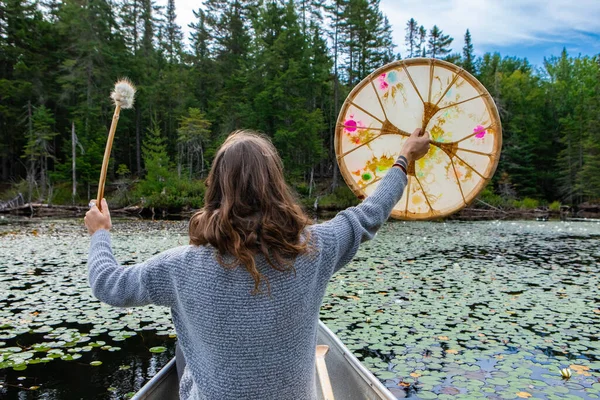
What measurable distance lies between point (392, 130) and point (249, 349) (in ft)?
5.49

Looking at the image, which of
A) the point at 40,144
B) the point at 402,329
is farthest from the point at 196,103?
the point at 402,329

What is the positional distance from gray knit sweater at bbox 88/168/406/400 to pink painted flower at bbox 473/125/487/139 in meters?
1.37

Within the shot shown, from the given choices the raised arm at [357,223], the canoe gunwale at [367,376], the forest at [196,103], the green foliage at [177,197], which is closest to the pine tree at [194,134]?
the forest at [196,103]

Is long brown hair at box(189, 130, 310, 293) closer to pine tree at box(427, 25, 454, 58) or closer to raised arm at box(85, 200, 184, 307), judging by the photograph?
raised arm at box(85, 200, 184, 307)

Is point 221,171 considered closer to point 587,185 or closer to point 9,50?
point 9,50

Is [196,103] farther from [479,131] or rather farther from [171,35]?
[479,131]

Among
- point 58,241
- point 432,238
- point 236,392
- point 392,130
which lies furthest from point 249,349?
point 432,238

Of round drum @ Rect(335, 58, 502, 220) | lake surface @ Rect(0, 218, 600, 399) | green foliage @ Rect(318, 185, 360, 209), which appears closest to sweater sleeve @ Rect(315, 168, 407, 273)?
round drum @ Rect(335, 58, 502, 220)

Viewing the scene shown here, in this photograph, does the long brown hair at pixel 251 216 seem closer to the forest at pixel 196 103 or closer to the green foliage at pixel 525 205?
the forest at pixel 196 103

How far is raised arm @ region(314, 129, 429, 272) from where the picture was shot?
1365 millimetres

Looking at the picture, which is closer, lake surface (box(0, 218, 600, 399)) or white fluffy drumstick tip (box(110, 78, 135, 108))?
white fluffy drumstick tip (box(110, 78, 135, 108))

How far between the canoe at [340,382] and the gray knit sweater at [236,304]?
40.2 inches

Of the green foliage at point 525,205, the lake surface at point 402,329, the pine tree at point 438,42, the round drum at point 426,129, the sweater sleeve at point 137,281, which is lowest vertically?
the lake surface at point 402,329

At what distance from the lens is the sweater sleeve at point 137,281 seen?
4.24 ft
